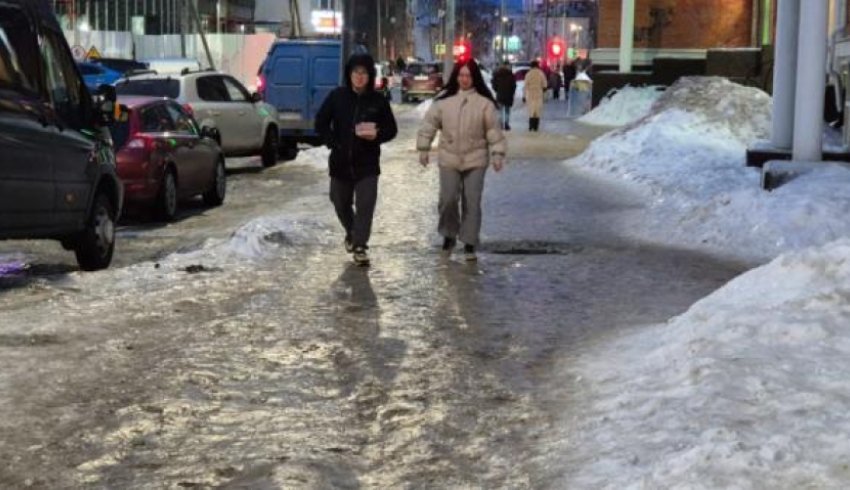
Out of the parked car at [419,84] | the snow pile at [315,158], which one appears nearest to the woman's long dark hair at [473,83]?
the snow pile at [315,158]

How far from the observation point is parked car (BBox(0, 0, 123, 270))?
8047 millimetres

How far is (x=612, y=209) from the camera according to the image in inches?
500

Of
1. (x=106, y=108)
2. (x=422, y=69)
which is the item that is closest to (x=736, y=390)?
(x=106, y=108)

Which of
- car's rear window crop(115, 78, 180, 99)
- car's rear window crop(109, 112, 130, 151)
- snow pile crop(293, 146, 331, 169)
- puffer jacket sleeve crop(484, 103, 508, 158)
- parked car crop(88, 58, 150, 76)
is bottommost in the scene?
snow pile crop(293, 146, 331, 169)

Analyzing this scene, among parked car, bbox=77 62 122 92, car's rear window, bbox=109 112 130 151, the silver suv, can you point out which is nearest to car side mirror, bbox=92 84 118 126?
car's rear window, bbox=109 112 130 151

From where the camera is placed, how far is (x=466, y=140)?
9383 mm

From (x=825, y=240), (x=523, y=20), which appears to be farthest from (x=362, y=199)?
(x=523, y=20)

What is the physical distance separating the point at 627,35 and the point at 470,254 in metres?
24.9

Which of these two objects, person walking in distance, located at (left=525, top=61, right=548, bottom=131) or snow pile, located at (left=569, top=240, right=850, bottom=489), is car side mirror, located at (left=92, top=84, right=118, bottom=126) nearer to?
snow pile, located at (left=569, top=240, right=850, bottom=489)

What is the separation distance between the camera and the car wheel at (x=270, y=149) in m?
19.4

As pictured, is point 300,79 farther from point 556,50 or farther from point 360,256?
point 556,50

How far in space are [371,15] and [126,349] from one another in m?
64.1

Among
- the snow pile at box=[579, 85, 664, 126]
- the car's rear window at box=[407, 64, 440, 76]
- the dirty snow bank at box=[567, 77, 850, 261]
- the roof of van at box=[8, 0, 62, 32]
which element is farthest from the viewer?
the car's rear window at box=[407, 64, 440, 76]

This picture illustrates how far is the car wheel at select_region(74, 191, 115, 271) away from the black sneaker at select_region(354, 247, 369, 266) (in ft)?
7.06
